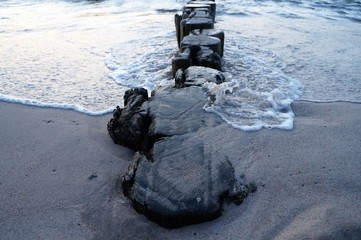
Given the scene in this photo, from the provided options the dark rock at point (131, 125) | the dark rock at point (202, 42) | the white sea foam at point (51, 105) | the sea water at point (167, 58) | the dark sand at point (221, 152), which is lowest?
the sea water at point (167, 58)

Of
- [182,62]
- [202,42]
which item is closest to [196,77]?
[182,62]

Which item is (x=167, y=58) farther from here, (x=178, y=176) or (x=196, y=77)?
(x=178, y=176)

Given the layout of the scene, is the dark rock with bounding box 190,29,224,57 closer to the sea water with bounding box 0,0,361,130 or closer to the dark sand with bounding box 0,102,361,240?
the sea water with bounding box 0,0,361,130

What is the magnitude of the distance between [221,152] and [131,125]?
0.73 m

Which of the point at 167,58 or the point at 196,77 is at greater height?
the point at 196,77

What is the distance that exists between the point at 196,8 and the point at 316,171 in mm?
4437

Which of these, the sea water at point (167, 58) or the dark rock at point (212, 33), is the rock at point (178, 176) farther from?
the dark rock at point (212, 33)

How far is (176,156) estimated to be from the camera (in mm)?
2217

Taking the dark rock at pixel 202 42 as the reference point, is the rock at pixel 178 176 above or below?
below

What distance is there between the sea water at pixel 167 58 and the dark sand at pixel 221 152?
0.35 m

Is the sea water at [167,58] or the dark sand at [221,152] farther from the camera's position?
the sea water at [167,58]

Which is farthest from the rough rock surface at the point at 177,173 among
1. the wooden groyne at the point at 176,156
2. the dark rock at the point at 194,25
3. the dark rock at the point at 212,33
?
the dark rock at the point at 194,25

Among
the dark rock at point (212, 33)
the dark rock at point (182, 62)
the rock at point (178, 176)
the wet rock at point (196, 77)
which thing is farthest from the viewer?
the dark rock at point (212, 33)

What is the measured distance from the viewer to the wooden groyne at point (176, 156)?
6.25 ft
